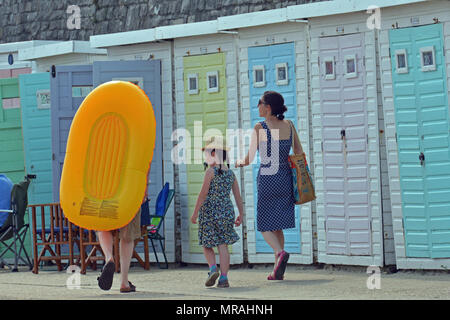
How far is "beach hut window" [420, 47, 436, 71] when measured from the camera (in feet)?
32.9

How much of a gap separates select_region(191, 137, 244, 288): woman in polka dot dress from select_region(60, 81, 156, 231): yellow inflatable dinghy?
56 cm

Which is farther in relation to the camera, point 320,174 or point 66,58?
point 66,58

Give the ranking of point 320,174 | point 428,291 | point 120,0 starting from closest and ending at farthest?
point 428,291
point 320,174
point 120,0

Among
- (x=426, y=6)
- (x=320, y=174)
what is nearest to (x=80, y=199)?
(x=320, y=174)

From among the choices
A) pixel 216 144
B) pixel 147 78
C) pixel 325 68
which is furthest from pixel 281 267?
pixel 147 78

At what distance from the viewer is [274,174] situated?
990cm

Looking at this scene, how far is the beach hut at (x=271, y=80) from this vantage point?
11188 mm

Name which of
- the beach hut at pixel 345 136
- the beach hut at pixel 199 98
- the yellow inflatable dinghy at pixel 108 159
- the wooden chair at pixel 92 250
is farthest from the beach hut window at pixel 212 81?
the yellow inflatable dinghy at pixel 108 159

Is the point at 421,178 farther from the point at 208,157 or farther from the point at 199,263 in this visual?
the point at 199,263

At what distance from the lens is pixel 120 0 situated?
20984 mm

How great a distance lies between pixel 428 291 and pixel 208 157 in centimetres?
219

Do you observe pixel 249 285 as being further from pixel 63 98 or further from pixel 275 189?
pixel 63 98

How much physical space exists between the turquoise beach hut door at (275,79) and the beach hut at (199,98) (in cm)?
27

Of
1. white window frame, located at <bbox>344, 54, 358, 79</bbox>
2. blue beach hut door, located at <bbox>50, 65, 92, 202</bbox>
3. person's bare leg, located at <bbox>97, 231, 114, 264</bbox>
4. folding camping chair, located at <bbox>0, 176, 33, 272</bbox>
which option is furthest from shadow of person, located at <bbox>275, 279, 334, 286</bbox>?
blue beach hut door, located at <bbox>50, 65, 92, 202</bbox>
